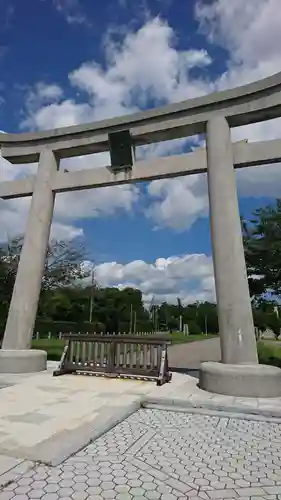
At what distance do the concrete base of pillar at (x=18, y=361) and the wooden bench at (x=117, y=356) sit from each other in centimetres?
60

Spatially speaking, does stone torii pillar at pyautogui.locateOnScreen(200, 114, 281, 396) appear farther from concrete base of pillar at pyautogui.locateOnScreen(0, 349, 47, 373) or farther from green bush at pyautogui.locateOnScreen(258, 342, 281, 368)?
green bush at pyautogui.locateOnScreen(258, 342, 281, 368)

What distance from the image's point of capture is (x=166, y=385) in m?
6.32

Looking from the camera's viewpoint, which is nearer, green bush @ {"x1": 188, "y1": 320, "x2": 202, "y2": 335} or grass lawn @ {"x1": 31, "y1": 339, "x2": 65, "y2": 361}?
grass lawn @ {"x1": 31, "y1": 339, "x2": 65, "y2": 361}

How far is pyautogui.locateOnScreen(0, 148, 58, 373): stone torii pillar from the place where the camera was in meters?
7.43

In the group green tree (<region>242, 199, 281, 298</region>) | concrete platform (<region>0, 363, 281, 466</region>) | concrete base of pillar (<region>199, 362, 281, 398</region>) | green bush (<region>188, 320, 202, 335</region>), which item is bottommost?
concrete platform (<region>0, 363, 281, 466</region>)

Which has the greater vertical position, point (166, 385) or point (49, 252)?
point (49, 252)

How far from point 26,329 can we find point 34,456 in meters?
4.88

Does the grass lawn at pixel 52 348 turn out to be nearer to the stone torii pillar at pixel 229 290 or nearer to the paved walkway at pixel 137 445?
the paved walkway at pixel 137 445

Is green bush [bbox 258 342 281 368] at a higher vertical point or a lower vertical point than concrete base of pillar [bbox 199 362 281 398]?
higher

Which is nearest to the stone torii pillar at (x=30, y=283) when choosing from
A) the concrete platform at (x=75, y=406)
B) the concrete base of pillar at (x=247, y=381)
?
the concrete platform at (x=75, y=406)

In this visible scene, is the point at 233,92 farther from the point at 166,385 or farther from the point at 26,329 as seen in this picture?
the point at 26,329

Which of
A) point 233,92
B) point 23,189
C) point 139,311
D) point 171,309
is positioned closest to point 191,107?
point 233,92

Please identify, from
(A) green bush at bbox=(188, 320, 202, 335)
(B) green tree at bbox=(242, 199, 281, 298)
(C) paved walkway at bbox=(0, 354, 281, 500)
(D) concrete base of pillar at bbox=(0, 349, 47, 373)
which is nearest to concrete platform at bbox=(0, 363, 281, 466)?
(C) paved walkway at bbox=(0, 354, 281, 500)

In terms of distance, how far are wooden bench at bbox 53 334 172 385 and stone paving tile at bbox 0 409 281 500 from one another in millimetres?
2717
